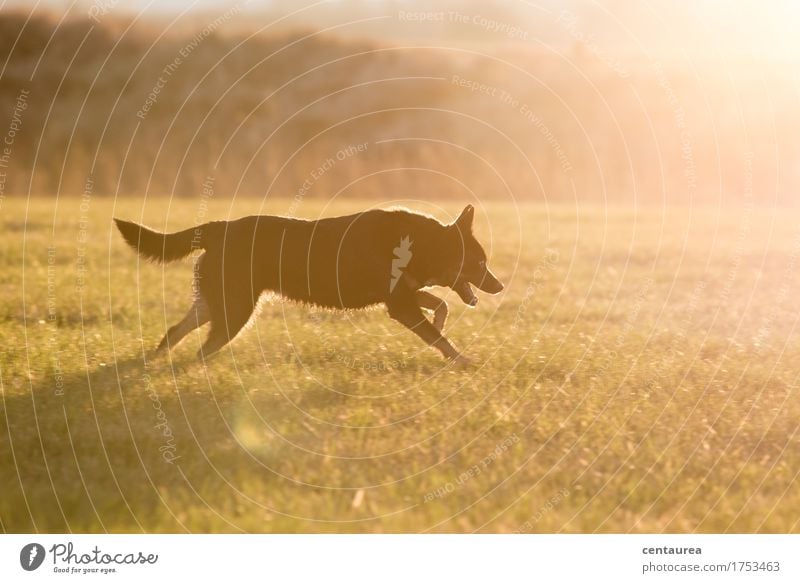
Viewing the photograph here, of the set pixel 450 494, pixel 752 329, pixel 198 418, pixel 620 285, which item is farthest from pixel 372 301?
pixel 620 285

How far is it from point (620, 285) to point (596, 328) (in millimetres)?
3532

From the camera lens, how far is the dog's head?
984 centimetres

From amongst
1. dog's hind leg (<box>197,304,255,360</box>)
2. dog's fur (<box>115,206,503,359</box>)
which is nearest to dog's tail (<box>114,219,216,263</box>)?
dog's fur (<box>115,206,503,359</box>)

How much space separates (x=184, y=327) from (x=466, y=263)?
2906mm

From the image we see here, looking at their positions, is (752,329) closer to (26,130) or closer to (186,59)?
(26,130)

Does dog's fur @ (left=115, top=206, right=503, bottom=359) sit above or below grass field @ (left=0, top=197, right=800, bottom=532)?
above

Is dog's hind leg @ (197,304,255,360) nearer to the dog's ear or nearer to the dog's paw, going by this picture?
the dog's paw

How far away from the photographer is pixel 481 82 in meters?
35.9

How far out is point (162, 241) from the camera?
918 cm

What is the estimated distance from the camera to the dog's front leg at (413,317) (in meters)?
9.46
